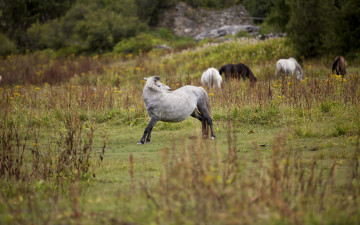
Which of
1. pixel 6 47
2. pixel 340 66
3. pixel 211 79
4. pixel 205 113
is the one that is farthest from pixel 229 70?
pixel 6 47

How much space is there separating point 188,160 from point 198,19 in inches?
1671

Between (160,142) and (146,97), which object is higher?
(146,97)

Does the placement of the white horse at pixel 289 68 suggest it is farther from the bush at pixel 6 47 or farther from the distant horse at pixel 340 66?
the bush at pixel 6 47

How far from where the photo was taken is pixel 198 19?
1777 inches

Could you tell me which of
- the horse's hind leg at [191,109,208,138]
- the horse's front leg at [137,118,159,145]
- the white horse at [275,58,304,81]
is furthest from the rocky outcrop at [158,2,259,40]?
the horse's front leg at [137,118,159,145]

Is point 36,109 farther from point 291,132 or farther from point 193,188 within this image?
point 193,188

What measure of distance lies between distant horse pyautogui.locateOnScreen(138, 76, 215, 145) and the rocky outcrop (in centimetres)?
3408

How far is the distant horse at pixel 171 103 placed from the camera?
8719 mm

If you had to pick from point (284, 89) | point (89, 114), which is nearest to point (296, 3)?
point (284, 89)

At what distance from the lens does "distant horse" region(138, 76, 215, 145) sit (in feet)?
28.6

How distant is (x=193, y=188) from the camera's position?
15.7ft

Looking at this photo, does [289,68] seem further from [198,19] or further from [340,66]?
[198,19]

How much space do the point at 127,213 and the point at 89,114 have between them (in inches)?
317

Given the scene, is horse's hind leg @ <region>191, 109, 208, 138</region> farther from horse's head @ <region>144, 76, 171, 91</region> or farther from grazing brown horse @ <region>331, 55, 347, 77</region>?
grazing brown horse @ <region>331, 55, 347, 77</region>
